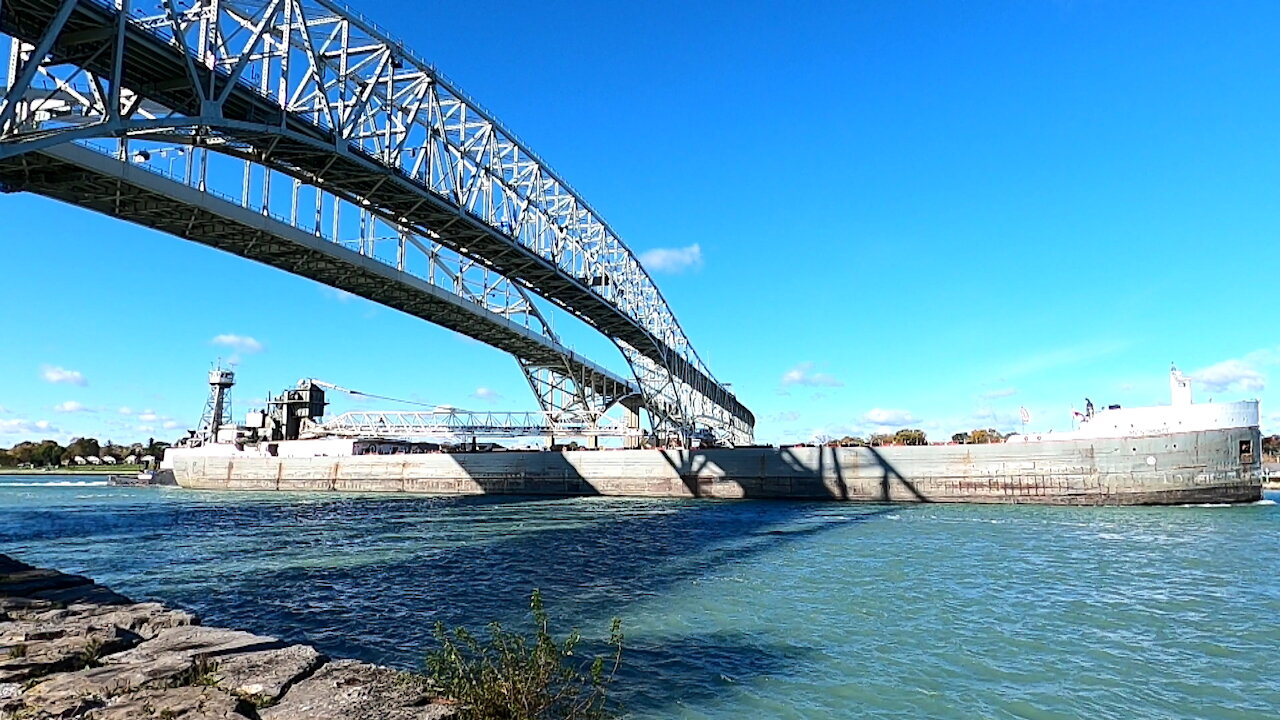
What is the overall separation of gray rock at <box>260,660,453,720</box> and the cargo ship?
39296 millimetres

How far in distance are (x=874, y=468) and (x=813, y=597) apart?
30699mm

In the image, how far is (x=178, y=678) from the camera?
662cm

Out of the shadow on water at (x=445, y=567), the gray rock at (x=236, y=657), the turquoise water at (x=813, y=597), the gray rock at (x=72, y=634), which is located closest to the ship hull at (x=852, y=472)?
the turquoise water at (x=813, y=597)

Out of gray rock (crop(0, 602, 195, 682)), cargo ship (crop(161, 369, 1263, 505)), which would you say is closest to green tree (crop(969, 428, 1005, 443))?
cargo ship (crop(161, 369, 1263, 505))

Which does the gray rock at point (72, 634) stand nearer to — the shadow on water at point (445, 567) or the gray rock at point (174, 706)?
the gray rock at point (174, 706)

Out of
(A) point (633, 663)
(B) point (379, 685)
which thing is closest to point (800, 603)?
(A) point (633, 663)

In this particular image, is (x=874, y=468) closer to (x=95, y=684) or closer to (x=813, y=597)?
(x=813, y=597)

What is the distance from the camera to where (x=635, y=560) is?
794 inches

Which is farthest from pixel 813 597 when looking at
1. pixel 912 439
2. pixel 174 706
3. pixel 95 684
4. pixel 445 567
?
pixel 912 439

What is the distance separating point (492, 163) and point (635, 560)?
2849 centimetres

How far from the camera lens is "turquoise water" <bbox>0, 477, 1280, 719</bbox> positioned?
9141 mm

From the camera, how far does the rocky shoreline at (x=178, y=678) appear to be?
18.8 ft

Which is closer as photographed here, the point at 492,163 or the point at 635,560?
the point at 635,560

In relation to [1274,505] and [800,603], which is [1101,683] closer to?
[800,603]
